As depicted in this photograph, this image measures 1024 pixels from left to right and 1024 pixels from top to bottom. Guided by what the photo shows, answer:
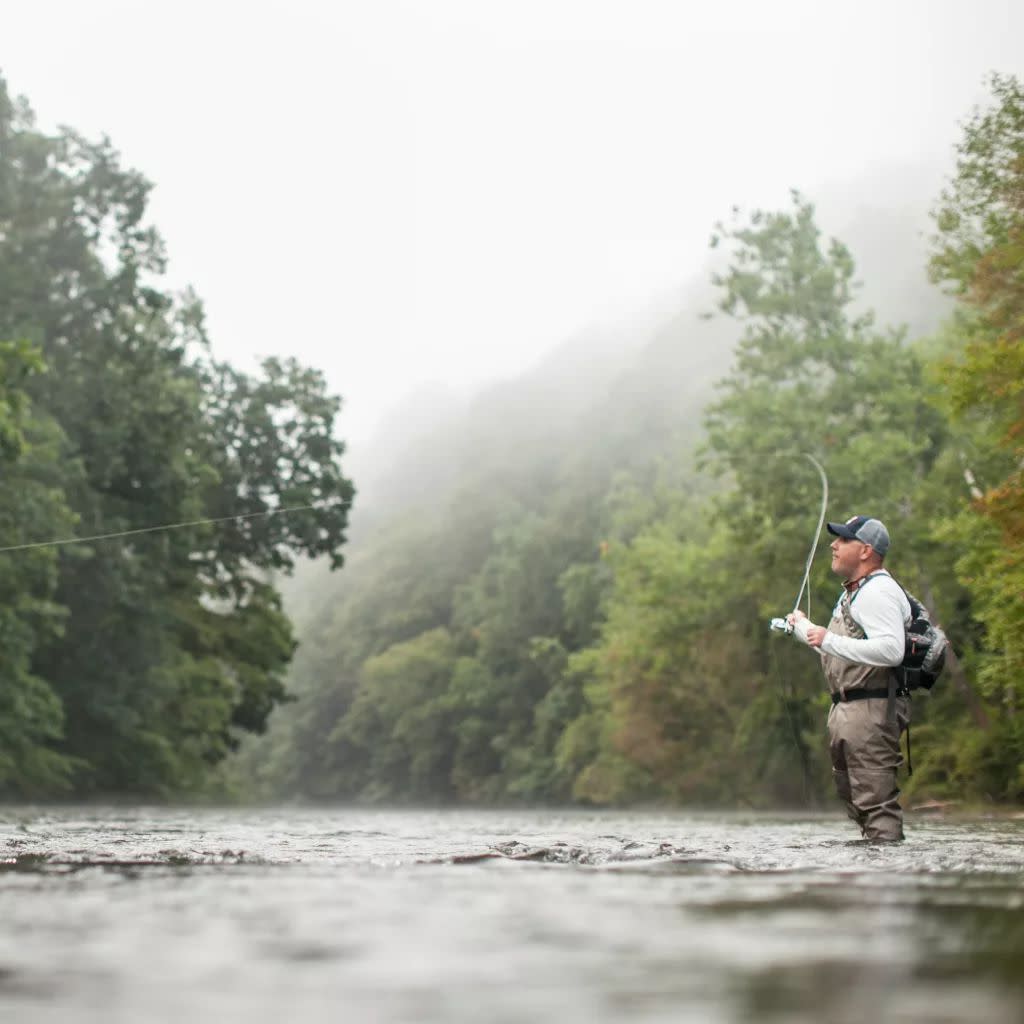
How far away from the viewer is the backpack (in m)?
9.66

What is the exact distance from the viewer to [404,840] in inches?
425

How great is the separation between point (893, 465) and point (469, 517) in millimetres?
72644

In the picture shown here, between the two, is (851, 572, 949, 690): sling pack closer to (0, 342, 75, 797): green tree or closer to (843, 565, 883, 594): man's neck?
(843, 565, 883, 594): man's neck

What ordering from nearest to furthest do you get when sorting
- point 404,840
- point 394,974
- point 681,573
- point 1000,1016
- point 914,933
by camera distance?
point 1000,1016
point 394,974
point 914,933
point 404,840
point 681,573

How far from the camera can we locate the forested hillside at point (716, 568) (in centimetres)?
3092

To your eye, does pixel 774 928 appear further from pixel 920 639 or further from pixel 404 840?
pixel 404 840

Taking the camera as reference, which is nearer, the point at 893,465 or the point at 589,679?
the point at 893,465

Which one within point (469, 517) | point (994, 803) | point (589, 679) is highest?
point (469, 517)

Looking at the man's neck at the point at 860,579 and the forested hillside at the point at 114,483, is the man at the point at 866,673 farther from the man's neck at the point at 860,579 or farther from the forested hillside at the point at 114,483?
the forested hillside at the point at 114,483

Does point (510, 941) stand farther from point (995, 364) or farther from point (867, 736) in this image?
point (995, 364)

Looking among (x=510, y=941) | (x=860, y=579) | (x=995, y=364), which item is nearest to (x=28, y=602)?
(x=995, y=364)

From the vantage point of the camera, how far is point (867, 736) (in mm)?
9773

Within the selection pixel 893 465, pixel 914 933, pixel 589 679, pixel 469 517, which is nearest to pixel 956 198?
pixel 893 465

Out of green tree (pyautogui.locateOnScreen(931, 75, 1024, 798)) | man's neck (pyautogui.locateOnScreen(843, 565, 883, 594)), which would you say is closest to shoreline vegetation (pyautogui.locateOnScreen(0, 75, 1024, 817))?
green tree (pyautogui.locateOnScreen(931, 75, 1024, 798))
